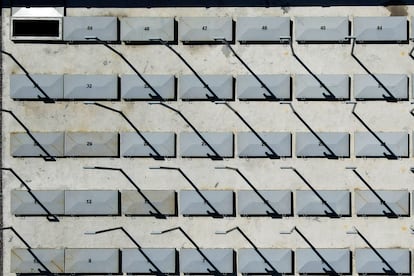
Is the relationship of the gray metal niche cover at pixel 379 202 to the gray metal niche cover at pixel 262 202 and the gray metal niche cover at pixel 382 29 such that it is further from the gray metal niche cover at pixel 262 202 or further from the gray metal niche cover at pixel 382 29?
the gray metal niche cover at pixel 382 29

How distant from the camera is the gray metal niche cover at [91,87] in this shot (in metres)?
34.8

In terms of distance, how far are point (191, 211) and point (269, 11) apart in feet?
47.2

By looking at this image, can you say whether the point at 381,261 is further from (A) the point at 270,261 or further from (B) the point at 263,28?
(B) the point at 263,28

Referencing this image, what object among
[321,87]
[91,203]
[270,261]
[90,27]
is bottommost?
[270,261]

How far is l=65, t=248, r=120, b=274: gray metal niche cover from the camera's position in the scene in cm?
3494

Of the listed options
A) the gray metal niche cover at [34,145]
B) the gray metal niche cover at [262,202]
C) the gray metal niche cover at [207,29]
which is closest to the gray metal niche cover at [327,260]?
the gray metal niche cover at [262,202]

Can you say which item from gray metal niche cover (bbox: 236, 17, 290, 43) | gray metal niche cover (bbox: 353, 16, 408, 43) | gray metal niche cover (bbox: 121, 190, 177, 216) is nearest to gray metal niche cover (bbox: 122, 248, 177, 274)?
gray metal niche cover (bbox: 121, 190, 177, 216)

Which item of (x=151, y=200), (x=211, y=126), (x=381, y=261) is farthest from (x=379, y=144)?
(x=151, y=200)

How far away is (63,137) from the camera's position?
35000 millimetres

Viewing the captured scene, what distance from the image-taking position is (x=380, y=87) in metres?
34.5

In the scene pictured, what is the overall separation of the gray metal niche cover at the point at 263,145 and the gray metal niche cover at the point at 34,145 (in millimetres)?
12148

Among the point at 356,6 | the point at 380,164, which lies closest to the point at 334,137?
the point at 380,164

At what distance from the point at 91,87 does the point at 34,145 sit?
549cm

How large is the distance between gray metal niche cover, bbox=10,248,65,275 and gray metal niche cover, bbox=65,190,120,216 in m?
3.07
